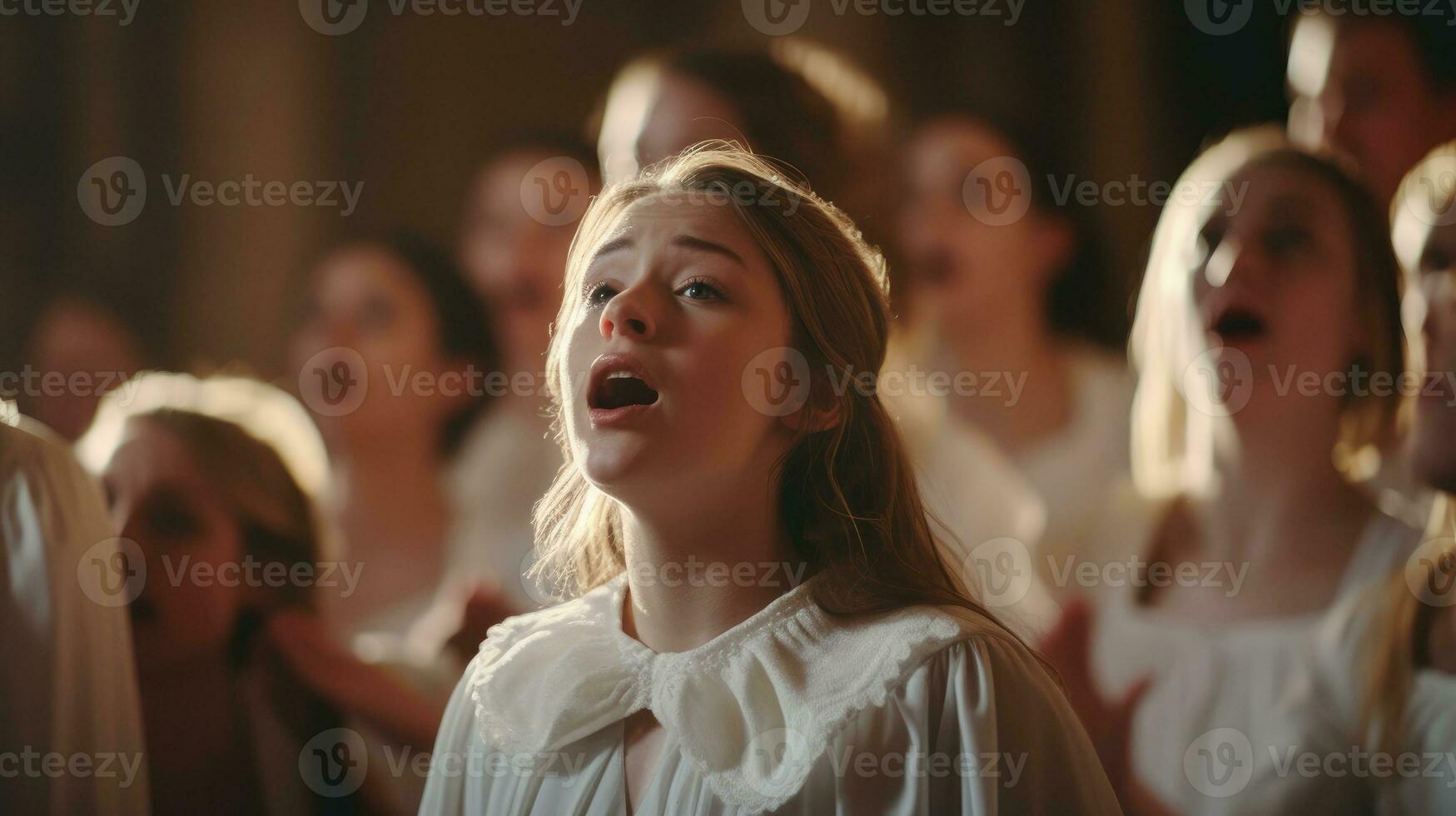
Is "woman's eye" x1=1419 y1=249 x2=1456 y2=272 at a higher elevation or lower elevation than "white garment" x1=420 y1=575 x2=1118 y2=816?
higher

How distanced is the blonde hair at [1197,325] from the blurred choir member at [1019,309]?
0.04 m

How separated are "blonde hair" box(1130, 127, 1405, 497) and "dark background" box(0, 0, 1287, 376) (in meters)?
Result: 0.05

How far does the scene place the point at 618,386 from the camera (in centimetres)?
88

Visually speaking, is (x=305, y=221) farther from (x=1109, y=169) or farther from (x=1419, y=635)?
(x=1419, y=635)

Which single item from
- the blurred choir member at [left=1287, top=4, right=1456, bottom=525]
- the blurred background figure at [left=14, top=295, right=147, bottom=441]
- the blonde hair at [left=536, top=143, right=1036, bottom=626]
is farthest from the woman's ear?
the blurred background figure at [left=14, top=295, right=147, bottom=441]

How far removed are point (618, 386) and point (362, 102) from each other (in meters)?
1.14

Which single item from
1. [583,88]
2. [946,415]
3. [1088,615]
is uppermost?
[583,88]

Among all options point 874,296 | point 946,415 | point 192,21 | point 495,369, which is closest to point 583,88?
point 495,369

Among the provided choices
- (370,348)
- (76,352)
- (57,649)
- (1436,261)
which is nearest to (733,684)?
(57,649)

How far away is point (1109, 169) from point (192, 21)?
143 centimetres

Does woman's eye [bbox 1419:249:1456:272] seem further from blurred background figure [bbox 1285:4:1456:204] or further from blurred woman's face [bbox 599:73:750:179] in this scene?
blurred woman's face [bbox 599:73:750:179]

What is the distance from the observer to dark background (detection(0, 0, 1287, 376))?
5.51ft

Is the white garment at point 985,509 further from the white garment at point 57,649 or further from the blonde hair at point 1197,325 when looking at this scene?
the white garment at point 57,649

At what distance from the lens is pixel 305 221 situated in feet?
5.77
